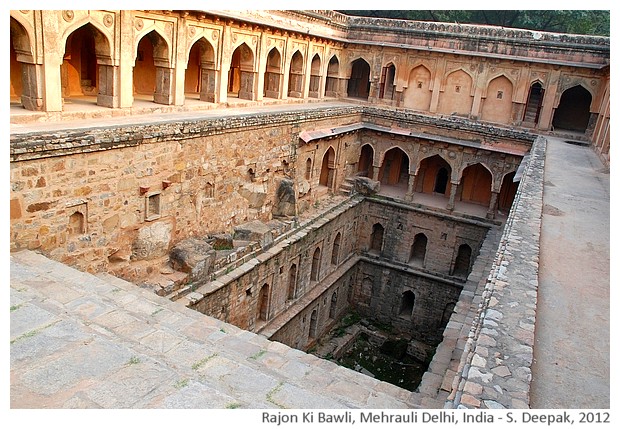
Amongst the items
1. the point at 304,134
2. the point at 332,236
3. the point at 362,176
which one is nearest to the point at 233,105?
the point at 304,134


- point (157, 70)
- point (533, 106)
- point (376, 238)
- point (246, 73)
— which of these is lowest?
point (376, 238)

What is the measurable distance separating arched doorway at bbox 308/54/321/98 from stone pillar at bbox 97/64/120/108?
12344 millimetres

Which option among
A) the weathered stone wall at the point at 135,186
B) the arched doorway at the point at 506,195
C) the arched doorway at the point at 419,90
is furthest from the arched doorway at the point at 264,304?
the arched doorway at the point at 419,90

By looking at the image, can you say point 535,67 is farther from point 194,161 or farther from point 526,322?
point 526,322

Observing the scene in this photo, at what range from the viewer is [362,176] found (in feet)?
71.9

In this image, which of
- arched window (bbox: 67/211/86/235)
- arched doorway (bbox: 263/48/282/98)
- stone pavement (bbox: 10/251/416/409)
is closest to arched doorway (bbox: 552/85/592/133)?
arched doorway (bbox: 263/48/282/98)

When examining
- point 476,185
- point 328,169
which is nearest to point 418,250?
point 476,185

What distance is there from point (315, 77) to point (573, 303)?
1952cm

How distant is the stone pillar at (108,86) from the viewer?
39.0ft

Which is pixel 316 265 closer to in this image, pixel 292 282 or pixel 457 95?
pixel 292 282

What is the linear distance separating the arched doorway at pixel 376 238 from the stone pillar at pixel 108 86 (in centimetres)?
1155

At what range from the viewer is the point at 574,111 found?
24141mm

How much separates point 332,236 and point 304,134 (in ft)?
12.4

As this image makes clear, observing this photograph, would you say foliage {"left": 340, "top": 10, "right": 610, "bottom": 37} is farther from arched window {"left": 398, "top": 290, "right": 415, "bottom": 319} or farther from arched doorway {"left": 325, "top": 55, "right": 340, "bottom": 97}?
arched window {"left": 398, "top": 290, "right": 415, "bottom": 319}
